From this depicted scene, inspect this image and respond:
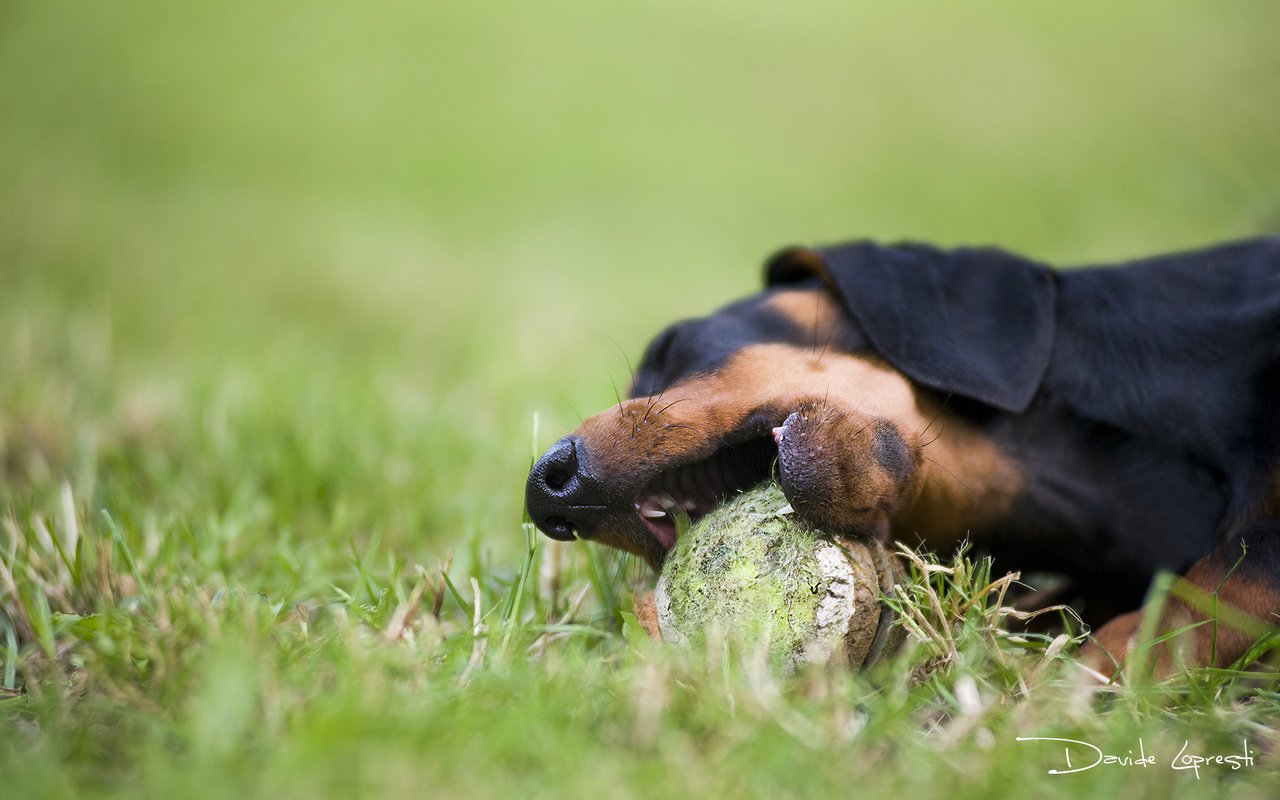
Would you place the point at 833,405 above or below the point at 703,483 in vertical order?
above

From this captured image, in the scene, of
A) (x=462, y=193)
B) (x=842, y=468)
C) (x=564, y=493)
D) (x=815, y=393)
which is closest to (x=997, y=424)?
(x=815, y=393)

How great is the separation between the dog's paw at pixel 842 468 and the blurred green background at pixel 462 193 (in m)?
1.27

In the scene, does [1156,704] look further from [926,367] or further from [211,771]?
[211,771]

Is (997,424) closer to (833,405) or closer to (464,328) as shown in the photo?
(833,405)

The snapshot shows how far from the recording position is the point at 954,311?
2936 millimetres

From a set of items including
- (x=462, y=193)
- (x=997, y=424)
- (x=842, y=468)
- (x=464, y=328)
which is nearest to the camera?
(x=842, y=468)

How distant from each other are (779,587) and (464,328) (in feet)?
14.9

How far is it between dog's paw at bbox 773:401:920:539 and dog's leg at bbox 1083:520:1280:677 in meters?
0.58

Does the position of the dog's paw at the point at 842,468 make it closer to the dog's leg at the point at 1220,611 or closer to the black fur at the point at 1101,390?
the black fur at the point at 1101,390

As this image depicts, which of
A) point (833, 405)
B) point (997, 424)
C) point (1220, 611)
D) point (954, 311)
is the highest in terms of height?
point (954, 311)

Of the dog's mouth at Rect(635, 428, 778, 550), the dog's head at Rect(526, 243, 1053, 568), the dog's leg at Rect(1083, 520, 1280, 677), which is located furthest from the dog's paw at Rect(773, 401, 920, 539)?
the dog's leg at Rect(1083, 520, 1280, 677)

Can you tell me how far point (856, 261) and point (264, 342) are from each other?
3661 millimetres

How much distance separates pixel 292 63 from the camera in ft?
37.8

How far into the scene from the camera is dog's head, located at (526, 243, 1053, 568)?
2418mm
